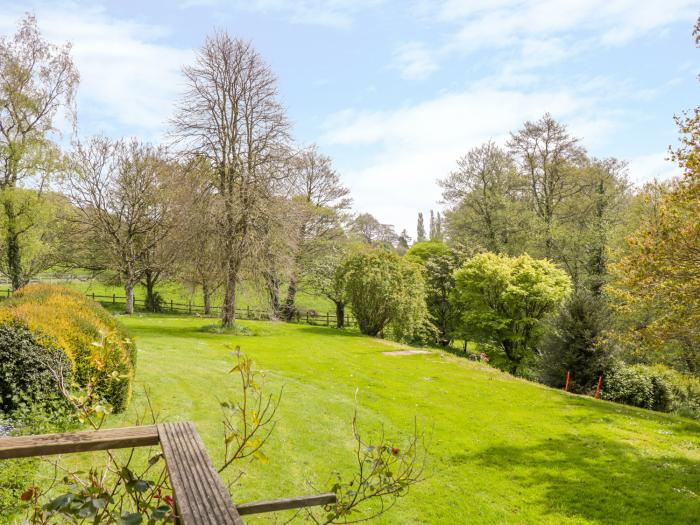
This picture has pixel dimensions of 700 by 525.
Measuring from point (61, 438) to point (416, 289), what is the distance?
1064 inches

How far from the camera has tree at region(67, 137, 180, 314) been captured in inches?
1162

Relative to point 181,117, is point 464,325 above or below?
below

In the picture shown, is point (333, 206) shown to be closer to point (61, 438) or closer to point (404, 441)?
point (404, 441)

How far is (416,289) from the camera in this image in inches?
1123

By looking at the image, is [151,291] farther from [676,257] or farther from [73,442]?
[73,442]

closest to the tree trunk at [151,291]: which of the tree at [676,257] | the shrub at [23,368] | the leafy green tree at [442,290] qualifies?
the leafy green tree at [442,290]

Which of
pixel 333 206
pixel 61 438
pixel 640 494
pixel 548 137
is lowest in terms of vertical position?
pixel 640 494

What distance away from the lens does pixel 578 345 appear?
18828mm

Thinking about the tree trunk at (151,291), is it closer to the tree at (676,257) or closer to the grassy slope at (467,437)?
the grassy slope at (467,437)

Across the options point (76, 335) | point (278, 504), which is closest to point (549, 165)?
point (76, 335)

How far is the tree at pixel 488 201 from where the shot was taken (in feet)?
117

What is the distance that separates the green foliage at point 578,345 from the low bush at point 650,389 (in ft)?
2.01

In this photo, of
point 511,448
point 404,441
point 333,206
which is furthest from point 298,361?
point 333,206

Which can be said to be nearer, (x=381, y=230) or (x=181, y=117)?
(x=181, y=117)
